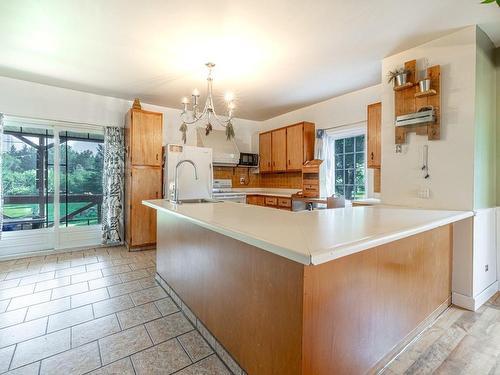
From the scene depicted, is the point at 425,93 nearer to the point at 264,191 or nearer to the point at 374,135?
the point at 374,135

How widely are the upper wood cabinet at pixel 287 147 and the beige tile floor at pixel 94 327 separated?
310cm

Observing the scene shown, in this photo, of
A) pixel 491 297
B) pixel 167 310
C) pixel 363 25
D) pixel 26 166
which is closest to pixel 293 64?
pixel 363 25

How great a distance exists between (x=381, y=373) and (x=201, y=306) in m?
1.26

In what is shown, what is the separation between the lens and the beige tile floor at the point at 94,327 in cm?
163

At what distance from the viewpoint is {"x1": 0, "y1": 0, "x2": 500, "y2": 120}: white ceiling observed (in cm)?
208

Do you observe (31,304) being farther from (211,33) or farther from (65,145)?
(211,33)

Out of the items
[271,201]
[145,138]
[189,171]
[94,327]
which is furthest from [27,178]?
[271,201]

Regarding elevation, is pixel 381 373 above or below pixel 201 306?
below

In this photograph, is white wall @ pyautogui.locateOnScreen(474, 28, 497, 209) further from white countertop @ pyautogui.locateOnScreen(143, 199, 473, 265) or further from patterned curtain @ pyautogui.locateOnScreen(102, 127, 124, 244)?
patterned curtain @ pyautogui.locateOnScreen(102, 127, 124, 244)

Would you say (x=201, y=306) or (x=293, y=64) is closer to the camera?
(x=201, y=306)

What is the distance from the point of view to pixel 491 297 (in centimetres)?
254

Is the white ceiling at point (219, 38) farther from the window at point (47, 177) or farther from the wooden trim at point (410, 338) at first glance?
the wooden trim at point (410, 338)


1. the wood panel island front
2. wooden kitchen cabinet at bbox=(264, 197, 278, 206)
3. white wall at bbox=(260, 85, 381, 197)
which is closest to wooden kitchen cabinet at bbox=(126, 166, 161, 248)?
wooden kitchen cabinet at bbox=(264, 197, 278, 206)

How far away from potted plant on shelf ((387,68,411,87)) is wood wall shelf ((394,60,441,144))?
59 millimetres
